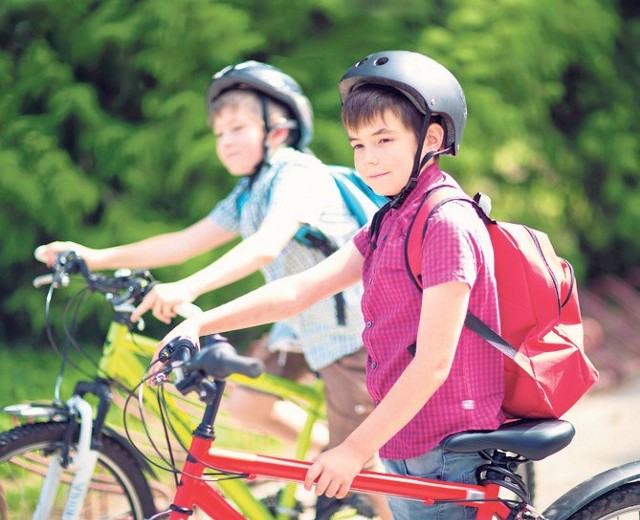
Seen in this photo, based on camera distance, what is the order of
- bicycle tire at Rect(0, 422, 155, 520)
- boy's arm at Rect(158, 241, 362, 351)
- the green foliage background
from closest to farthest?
1. boy's arm at Rect(158, 241, 362, 351)
2. bicycle tire at Rect(0, 422, 155, 520)
3. the green foliage background

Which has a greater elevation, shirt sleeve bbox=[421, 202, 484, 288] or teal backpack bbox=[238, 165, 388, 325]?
teal backpack bbox=[238, 165, 388, 325]

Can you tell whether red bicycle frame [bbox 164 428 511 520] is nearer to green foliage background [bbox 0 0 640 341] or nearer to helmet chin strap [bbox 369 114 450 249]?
helmet chin strap [bbox 369 114 450 249]

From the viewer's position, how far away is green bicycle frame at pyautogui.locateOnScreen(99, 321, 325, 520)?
323 cm

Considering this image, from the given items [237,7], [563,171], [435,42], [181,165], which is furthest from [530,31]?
[181,165]

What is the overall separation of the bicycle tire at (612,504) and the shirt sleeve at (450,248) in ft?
2.02

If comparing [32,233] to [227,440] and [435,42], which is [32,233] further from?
[435,42]

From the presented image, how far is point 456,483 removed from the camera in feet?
7.54

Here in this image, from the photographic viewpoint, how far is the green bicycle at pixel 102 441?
295cm

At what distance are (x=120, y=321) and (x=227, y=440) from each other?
1.85 metres

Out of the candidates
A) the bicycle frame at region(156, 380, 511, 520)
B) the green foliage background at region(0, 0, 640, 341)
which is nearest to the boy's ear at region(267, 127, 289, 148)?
the bicycle frame at region(156, 380, 511, 520)

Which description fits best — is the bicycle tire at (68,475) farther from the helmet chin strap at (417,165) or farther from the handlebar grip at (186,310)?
the helmet chin strap at (417,165)

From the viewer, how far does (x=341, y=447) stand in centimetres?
215

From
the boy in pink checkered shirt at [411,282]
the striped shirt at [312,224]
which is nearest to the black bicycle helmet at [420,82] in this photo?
the boy in pink checkered shirt at [411,282]

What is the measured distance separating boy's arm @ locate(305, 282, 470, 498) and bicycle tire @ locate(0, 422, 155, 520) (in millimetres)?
1081
